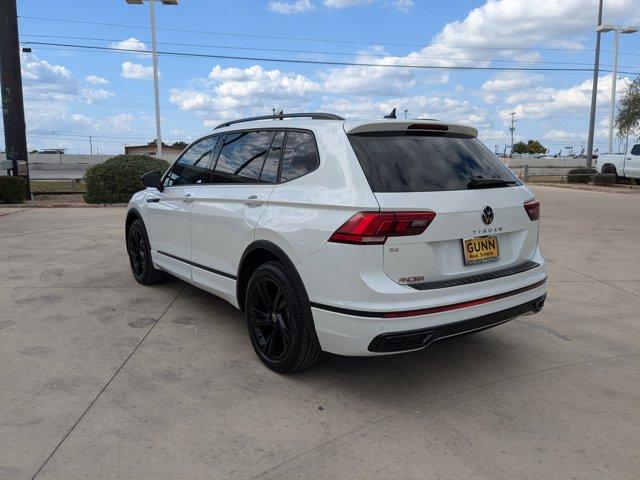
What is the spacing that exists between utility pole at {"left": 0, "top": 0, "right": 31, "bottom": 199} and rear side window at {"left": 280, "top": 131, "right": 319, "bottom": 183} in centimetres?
1516

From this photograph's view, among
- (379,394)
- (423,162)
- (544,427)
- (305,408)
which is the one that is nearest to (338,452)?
(305,408)

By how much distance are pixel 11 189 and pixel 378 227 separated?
597 inches

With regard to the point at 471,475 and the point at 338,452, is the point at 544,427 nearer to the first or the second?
the point at 471,475

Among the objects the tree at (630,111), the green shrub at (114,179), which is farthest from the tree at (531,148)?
the green shrub at (114,179)

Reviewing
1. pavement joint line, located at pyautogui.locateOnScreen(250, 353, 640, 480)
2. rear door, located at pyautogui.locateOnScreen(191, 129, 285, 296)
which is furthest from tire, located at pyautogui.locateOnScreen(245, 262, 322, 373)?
pavement joint line, located at pyautogui.locateOnScreen(250, 353, 640, 480)

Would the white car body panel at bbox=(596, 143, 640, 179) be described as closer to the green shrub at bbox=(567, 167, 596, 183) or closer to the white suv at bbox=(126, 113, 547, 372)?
the green shrub at bbox=(567, 167, 596, 183)

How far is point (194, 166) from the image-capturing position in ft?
16.6

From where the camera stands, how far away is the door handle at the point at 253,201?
3.85 metres

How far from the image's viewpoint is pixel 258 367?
155 inches

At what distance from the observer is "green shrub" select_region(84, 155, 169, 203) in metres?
14.7

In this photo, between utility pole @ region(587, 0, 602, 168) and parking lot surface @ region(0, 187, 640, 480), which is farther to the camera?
utility pole @ region(587, 0, 602, 168)

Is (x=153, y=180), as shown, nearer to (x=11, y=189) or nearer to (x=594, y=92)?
(x=11, y=189)

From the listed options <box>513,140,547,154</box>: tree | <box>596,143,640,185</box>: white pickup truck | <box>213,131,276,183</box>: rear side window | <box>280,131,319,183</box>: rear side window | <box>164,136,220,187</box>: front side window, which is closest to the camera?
<box>280,131,319,183</box>: rear side window

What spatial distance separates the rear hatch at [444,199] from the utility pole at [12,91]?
625 inches
